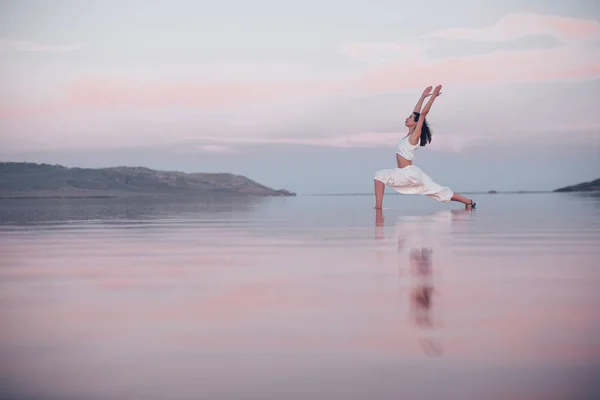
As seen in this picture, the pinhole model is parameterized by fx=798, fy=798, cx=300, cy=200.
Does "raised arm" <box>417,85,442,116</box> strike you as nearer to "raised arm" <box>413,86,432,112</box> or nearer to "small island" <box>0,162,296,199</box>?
"raised arm" <box>413,86,432,112</box>

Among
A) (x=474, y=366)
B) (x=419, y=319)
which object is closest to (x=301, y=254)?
(x=419, y=319)

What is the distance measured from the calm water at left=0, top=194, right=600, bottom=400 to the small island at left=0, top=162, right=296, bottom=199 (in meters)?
25.9

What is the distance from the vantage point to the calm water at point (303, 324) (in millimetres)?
1930

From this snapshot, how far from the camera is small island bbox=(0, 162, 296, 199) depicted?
31.0 meters

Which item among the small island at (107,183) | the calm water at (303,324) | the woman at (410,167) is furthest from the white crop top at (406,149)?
the small island at (107,183)

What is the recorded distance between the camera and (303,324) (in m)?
2.64

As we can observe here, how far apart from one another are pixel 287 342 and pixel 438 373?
53 cm

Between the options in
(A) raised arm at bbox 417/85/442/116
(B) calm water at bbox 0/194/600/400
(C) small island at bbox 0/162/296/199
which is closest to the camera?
(B) calm water at bbox 0/194/600/400

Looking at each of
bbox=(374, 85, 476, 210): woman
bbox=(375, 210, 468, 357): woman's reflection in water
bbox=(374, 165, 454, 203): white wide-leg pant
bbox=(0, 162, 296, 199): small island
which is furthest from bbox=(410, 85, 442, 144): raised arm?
bbox=(0, 162, 296, 199): small island

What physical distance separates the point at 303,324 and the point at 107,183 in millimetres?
32465

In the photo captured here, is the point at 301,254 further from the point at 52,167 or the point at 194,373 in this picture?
the point at 52,167

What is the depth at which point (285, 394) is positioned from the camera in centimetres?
185

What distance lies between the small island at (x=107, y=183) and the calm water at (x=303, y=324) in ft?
85.0

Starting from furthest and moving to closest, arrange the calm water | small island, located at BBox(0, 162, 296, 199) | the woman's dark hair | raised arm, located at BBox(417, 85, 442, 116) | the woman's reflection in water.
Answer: small island, located at BBox(0, 162, 296, 199)
the woman's dark hair
raised arm, located at BBox(417, 85, 442, 116)
the woman's reflection in water
the calm water
